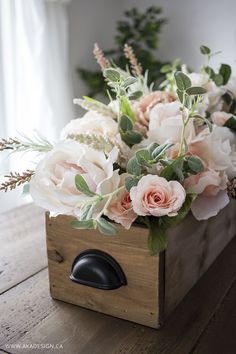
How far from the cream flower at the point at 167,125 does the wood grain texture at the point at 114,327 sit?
0.98 ft

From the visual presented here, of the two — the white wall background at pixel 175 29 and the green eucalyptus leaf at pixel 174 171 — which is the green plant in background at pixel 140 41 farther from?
the green eucalyptus leaf at pixel 174 171

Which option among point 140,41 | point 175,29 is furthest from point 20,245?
point 175,29

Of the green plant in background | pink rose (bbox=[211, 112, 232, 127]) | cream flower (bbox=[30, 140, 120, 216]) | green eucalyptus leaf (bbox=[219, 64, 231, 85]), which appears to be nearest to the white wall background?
the green plant in background

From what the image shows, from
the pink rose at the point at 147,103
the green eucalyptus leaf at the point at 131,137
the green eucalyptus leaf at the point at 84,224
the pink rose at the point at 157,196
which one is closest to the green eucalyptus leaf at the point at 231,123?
the pink rose at the point at 147,103

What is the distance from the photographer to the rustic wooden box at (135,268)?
2.13ft

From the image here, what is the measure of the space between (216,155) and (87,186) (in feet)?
0.84

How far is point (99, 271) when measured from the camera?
68 centimetres

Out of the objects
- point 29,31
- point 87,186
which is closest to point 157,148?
point 87,186

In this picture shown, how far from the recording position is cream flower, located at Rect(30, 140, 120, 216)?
60 centimetres

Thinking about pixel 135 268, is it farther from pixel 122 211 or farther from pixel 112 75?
pixel 112 75

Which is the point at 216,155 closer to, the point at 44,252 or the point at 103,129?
the point at 103,129

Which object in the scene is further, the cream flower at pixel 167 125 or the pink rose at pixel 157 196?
the cream flower at pixel 167 125

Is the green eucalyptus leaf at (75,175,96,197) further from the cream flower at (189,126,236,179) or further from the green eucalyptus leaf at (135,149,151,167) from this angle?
the cream flower at (189,126,236,179)

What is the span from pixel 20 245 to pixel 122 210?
0.44m
